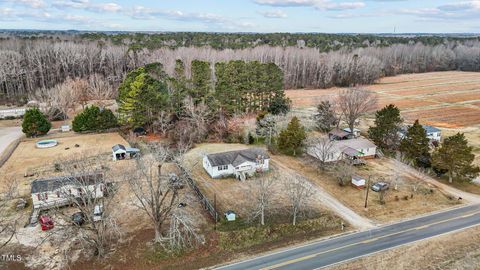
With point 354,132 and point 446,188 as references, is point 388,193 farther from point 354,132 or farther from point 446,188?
point 354,132

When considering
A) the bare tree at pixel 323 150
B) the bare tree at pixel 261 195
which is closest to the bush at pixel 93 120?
the bare tree at pixel 261 195

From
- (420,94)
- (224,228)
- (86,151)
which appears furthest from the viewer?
(420,94)

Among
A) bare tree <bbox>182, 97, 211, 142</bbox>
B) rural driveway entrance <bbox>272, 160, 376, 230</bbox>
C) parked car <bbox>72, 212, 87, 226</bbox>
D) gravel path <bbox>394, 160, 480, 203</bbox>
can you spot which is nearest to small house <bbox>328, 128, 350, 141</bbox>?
gravel path <bbox>394, 160, 480, 203</bbox>

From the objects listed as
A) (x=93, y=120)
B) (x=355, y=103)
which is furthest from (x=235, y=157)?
(x=93, y=120)

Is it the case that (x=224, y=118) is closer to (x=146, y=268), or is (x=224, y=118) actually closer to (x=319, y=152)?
(x=319, y=152)

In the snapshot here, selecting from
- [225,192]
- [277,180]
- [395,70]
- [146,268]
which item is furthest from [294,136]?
[395,70]

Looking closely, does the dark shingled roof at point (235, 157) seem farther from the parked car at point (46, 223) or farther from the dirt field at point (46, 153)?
the dirt field at point (46, 153)
